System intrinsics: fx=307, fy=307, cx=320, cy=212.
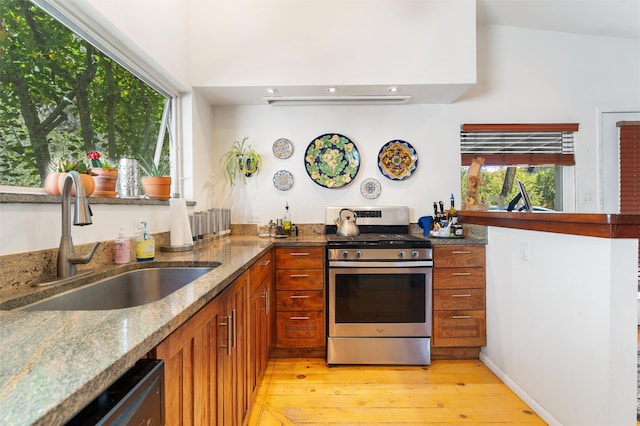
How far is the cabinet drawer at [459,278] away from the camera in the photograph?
232 cm

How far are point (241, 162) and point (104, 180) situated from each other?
4.73ft

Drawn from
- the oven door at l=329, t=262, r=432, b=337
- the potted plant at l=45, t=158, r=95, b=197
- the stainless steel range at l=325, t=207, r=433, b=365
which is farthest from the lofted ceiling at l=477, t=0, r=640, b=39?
the potted plant at l=45, t=158, r=95, b=197

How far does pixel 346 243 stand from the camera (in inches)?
91.4

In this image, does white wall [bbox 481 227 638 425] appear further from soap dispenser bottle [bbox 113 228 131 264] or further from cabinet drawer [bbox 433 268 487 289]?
soap dispenser bottle [bbox 113 228 131 264]

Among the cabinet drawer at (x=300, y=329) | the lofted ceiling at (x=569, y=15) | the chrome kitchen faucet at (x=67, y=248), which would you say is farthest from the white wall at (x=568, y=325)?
the chrome kitchen faucet at (x=67, y=248)

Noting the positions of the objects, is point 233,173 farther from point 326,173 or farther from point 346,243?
point 346,243

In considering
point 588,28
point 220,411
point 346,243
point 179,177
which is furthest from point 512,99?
point 220,411

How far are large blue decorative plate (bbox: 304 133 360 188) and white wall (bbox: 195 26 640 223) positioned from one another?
0.07m

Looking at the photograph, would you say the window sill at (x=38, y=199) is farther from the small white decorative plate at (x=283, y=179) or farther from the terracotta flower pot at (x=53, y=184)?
the small white decorative plate at (x=283, y=179)

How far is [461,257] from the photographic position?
7.64ft

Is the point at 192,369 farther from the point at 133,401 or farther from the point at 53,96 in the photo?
the point at 53,96

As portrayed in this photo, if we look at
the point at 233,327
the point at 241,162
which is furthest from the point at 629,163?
the point at 233,327

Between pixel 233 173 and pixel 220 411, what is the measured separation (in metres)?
2.14

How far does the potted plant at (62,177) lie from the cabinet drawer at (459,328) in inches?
89.9
